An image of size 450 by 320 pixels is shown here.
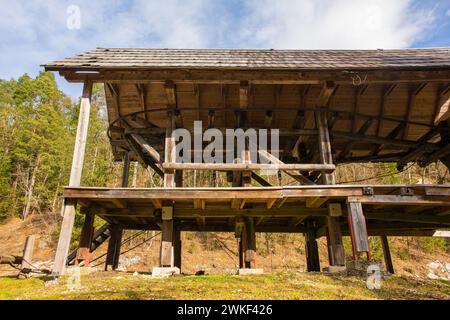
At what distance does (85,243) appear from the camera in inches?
327

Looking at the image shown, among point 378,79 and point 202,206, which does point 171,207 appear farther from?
point 378,79

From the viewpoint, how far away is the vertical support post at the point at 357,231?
6.76m

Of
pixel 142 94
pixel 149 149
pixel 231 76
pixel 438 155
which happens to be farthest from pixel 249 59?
pixel 438 155

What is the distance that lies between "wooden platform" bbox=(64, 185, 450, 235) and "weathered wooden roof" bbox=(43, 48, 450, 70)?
3.16 metres

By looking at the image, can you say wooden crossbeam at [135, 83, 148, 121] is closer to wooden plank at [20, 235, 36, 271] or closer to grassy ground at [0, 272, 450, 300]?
wooden plank at [20, 235, 36, 271]

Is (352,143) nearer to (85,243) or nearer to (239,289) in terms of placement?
(239,289)

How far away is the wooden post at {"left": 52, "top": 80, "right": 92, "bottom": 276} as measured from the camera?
6500mm

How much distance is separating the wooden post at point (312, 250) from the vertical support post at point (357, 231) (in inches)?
133

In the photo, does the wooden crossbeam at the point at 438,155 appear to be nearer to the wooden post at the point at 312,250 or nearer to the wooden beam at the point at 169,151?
the wooden post at the point at 312,250

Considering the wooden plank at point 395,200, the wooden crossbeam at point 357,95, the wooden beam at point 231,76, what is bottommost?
the wooden plank at point 395,200

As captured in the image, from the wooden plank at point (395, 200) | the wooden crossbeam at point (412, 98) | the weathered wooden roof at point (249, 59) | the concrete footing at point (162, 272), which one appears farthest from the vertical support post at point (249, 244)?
the wooden crossbeam at point (412, 98)

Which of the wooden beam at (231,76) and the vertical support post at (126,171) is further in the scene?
the vertical support post at (126,171)

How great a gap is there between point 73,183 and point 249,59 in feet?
19.2

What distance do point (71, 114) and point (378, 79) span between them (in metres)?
34.2
